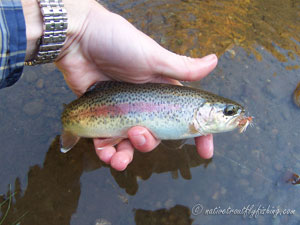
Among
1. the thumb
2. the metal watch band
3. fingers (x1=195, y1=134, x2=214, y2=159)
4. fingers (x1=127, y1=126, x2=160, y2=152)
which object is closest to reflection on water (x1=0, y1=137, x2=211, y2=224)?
fingers (x1=195, y1=134, x2=214, y2=159)

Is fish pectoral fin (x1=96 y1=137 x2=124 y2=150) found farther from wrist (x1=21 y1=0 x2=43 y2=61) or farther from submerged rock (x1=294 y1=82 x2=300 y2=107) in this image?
submerged rock (x1=294 y1=82 x2=300 y2=107)

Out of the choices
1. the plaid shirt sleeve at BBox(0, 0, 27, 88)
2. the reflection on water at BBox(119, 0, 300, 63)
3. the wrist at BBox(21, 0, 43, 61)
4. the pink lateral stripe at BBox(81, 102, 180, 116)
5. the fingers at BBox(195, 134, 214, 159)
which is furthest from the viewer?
the reflection on water at BBox(119, 0, 300, 63)

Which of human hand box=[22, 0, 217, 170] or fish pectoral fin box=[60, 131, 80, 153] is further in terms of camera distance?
fish pectoral fin box=[60, 131, 80, 153]

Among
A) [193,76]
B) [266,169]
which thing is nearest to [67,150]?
[193,76]

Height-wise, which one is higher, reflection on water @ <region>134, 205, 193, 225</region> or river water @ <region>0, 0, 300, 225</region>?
river water @ <region>0, 0, 300, 225</region>

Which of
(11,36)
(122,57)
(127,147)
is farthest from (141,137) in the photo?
(11,36)

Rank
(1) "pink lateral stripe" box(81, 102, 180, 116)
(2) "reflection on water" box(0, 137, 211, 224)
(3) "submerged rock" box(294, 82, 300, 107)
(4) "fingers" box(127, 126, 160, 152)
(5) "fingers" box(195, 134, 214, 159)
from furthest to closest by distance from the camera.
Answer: (3) "submerged rock" box(294, 82, 300, 107) → (5) "fingers" box(195, 134, 214, 159) → (2) "reflection on water" box(0, 137, 211, 224) → (1) "pink lateral stripe" box(81, 102, 180, 116) → (4) "fingers" box(127, 126, 160, 152)
